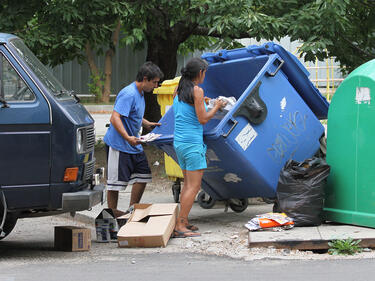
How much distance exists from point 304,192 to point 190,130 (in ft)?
3.96

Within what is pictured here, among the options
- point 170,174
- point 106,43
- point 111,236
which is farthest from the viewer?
point 106,43

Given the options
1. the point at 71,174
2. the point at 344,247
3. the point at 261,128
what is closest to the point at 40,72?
the point at 71,174

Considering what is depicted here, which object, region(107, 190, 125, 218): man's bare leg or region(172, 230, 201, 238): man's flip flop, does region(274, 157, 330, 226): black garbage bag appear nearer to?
region(172, 230, 201, 238): man's flip flop

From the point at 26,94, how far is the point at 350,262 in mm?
2944

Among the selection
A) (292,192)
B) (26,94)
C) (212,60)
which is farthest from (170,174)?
(26,94)

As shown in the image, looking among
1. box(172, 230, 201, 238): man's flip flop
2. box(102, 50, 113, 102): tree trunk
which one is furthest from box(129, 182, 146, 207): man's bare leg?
box(102, 50, 113, 102): tree trunk

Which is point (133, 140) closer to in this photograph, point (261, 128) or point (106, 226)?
point (106, 226)

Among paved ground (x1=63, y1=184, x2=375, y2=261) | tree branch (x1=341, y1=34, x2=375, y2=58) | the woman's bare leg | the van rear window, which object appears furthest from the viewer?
tree branch (x1=341, y1=34, x2=375, y2=58)

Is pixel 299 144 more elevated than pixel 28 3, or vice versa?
pixel 28 3

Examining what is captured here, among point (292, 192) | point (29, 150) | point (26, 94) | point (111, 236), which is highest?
point (26, 94)

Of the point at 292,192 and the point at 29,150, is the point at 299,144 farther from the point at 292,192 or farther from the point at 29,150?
the point at 29,150

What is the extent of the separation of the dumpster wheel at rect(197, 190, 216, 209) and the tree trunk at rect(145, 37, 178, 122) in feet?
14.7

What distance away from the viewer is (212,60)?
791 cm

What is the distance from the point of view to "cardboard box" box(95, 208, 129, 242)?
677 cm
